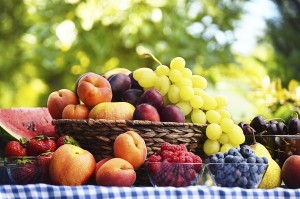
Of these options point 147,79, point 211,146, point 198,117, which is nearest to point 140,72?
point 147,79

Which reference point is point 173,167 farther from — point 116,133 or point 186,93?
point 186,93

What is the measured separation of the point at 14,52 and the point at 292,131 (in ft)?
20.9

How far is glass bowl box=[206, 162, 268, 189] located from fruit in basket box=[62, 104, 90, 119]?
1.63 ft

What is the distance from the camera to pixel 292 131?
216 centimetres

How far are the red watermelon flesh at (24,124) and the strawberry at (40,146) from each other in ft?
0.76

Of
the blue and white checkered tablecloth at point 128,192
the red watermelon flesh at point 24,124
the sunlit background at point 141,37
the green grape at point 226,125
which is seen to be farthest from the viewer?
the sunlit background at point 141,37

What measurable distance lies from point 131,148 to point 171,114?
0.24 metres

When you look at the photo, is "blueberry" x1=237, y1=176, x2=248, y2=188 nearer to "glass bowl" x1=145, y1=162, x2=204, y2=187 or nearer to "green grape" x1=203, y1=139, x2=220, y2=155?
"glass bowl" x1=145, y1=162, x2=204, y2=187

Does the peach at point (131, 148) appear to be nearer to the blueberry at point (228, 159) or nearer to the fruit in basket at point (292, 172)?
the blueberry at point (228, 159)

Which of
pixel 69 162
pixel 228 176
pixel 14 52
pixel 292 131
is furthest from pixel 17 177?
pixel 14 52

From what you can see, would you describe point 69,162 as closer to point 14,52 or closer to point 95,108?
point 95,108

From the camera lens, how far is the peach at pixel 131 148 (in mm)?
1911

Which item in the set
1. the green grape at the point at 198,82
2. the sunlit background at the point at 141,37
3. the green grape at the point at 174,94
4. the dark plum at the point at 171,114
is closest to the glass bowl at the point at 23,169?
the dark plum at the point at 171,114

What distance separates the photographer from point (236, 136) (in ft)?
6.92
